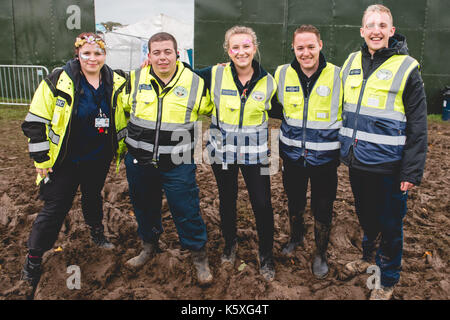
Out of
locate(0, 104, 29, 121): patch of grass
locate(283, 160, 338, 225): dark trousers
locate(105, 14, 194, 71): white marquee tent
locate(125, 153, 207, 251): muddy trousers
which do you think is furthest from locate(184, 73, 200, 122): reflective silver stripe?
locate(105, 14, 194, 71): white marquee tent

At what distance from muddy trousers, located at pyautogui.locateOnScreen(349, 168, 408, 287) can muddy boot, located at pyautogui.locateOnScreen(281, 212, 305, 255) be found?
2.24 feet

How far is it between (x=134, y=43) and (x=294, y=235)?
50.4ft

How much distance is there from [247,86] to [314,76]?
0.55m

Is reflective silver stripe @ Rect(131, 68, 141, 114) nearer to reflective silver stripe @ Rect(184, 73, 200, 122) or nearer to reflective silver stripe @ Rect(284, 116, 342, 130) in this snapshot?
reflective silver stripe @ Rect(184, 73, 200, 122)

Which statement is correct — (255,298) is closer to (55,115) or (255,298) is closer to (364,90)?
(364,90)

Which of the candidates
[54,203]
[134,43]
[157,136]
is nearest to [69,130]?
[54,203]

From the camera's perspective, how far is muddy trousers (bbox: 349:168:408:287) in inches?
111

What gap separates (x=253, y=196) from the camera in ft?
10.3

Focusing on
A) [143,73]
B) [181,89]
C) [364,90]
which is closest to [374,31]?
[364,90]

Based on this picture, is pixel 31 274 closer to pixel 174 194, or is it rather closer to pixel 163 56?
pixel 174 194

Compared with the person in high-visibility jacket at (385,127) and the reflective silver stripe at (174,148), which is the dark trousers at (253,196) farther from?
the person in high-visibility jacket at (385,127)

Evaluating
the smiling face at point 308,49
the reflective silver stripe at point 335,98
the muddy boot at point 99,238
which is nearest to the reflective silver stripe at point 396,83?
the reflective silver stripe at point 335,98

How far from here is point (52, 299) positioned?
2996mm

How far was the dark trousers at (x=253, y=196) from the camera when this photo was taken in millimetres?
3096
